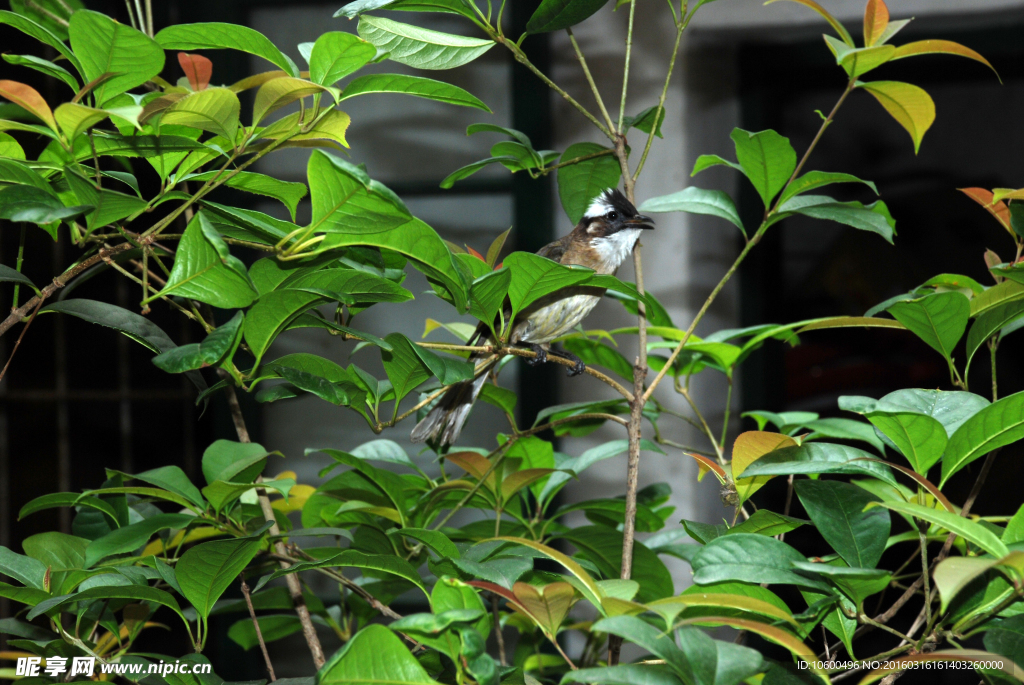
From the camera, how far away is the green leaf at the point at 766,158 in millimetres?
757

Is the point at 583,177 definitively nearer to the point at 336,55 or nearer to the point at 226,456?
the point at 336,55

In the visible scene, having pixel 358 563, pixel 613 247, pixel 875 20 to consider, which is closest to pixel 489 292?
pixel 358 563

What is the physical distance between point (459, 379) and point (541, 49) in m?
1.58

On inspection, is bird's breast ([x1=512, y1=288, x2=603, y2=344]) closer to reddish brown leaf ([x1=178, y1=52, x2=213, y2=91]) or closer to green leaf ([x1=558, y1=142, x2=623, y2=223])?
green leaf ([x1=558, y1=142, x2=623, y2=223])

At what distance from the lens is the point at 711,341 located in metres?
0.96

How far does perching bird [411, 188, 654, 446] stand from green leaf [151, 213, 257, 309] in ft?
1.04

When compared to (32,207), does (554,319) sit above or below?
below

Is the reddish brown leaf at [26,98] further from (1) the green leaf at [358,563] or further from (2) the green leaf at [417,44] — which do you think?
(1) the green leaf at [358,563]

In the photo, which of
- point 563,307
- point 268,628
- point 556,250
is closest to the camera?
point 268,628

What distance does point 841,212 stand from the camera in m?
0.77

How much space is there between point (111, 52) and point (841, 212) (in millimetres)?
688

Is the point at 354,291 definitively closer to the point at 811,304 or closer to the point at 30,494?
the point at 811,304

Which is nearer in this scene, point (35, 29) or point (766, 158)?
point (35, 29)

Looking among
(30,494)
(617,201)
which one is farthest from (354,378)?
(30,494)
